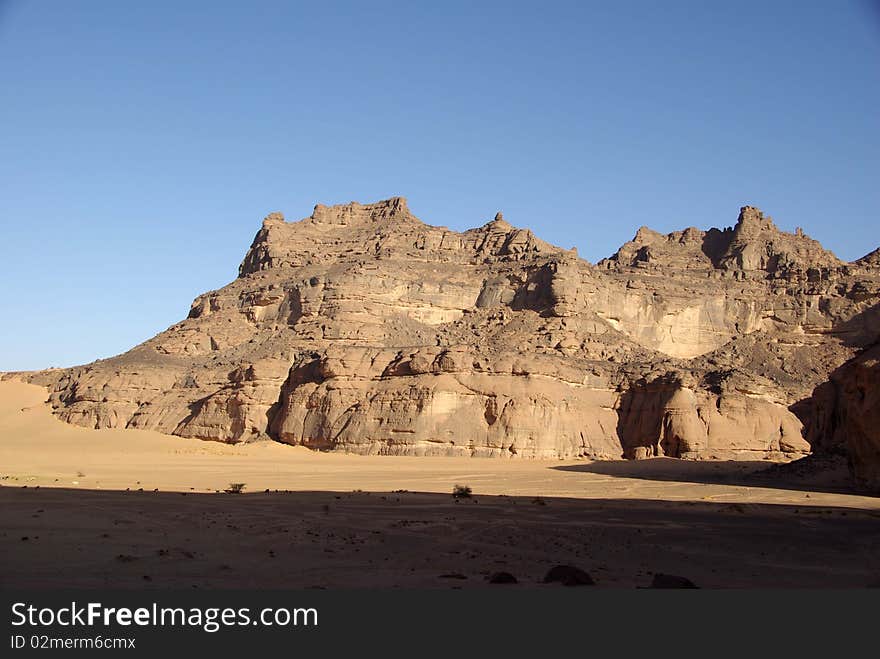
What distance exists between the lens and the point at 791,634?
830cm

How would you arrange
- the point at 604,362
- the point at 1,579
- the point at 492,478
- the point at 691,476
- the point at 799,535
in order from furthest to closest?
the point at 604,362, the point at 691,476, the point at 492,478, the point at 799,535, the point at 1,579

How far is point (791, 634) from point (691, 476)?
3878cm

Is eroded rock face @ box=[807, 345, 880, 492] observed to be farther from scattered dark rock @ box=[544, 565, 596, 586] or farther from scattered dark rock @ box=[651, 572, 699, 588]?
scattered dark rock @ box=[544, 565, 596, 586]

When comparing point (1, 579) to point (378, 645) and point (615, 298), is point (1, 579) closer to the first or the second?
point (378, 645)

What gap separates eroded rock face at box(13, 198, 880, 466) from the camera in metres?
61.1

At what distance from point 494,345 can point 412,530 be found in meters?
54.7

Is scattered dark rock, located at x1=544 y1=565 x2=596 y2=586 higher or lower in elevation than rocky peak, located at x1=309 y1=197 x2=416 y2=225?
lower

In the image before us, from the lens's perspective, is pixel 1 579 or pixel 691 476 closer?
pixel 1 579

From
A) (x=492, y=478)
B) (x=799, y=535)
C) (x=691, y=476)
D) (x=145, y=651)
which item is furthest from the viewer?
(x=691, y=476)

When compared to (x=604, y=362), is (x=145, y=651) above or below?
below

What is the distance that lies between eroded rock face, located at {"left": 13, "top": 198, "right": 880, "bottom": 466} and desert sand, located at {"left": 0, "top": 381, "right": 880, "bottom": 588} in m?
20.1

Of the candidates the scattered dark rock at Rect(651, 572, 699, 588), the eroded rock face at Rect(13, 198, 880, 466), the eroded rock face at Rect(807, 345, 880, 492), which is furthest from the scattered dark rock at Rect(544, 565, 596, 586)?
the eroded rock face at Rect(13, 198, 880, 466)

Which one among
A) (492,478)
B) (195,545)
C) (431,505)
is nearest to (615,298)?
(492,478)

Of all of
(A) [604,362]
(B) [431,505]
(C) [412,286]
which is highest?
(C) [412,286]
